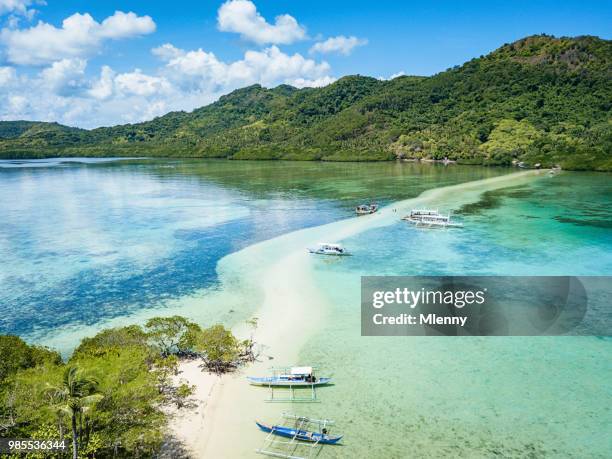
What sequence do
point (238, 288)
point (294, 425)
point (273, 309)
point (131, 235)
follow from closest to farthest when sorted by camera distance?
point (294, 425) → point (273, 309) → point (238, 288) → point (131, 235)

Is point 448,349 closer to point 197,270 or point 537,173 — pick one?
point 197,270

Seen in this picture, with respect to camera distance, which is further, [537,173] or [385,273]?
[537,173]

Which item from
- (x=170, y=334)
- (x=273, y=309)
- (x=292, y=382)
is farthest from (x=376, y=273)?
(x=170, y=334)

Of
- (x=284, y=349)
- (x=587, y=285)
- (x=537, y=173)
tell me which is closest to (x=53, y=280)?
(x=284, y=349)

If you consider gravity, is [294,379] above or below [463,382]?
above

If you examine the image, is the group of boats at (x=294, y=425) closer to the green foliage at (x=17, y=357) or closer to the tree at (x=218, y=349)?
the tree at (x=218, y=349)

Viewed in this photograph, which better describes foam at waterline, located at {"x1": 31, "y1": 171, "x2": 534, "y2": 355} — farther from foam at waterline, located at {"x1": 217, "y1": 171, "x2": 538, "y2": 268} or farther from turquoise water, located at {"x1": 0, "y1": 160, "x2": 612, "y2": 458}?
turquoise water, located at {"x1": 0, "y1": 160, "x2": 612, "y2": 458}

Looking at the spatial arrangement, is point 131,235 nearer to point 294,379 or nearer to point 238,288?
point 238,288
